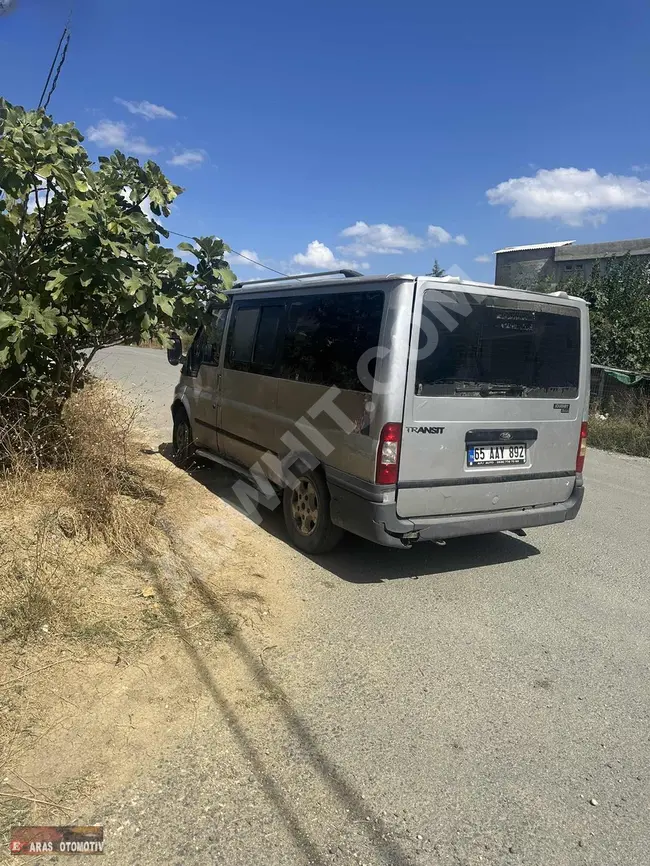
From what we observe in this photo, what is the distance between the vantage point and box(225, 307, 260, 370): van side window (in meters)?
5.84

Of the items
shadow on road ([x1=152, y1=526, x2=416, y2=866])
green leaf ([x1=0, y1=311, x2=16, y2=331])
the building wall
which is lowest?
shadow on road ([x1=152, y1=526, x2=416, y2=866])

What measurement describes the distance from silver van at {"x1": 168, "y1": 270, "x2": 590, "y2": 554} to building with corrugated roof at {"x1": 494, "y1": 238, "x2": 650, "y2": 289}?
2955cm

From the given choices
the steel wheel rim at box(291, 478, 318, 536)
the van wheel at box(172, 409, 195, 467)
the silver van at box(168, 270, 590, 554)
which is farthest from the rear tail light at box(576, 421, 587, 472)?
the van wheel at box(172, 409, 195, 467)

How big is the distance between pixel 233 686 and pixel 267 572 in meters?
1.50

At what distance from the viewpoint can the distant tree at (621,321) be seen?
12820 millimetres

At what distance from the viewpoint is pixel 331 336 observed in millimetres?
4586

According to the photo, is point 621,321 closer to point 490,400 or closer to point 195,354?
point 195,354

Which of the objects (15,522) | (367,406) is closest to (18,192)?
(15,522)

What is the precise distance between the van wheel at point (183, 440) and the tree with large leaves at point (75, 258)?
225 cm

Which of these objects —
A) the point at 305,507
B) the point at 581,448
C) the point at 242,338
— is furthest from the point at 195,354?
the point at 581,448

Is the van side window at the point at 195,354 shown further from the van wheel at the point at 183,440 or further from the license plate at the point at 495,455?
the license plate at the point at 495,455

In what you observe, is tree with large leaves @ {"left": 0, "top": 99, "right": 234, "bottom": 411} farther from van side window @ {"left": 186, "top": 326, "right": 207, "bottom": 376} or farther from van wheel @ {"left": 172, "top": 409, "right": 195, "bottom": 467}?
van wheel @ {"left": 172, "top": 409, "right": 195, "bottom": 467}

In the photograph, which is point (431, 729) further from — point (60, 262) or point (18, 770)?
point (60, 262)

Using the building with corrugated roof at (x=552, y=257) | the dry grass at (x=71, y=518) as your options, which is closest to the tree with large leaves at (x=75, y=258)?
the dry grass at (x=71, y=518)
